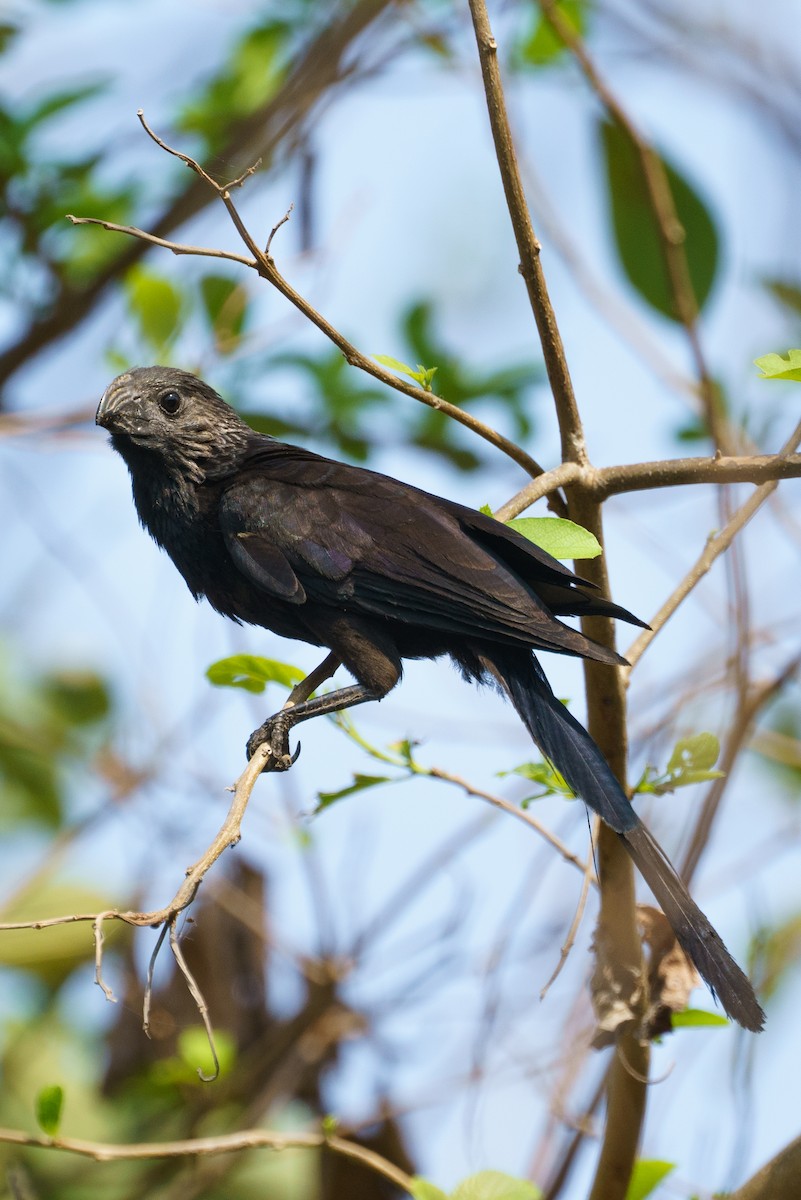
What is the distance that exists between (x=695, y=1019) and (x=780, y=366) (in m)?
1.34

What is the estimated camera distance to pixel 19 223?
4.47m

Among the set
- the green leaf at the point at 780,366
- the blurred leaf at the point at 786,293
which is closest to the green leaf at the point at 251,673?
the green leaf at the point at 780,366

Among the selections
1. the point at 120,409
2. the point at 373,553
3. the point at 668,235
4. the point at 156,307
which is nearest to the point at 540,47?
the point at 156,307

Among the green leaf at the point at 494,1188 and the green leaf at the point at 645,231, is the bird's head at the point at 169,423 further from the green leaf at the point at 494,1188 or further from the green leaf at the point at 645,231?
the green leaf at the point at 494,1188

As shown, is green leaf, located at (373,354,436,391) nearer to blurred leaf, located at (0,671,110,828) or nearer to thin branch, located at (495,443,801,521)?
thin branch, located at (495,443,801,521)

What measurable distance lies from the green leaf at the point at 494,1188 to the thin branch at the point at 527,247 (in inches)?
54.8

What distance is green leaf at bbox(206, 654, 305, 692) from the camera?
274 cm

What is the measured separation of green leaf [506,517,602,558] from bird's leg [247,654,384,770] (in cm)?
67

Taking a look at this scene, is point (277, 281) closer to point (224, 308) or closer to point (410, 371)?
point (410, 371)

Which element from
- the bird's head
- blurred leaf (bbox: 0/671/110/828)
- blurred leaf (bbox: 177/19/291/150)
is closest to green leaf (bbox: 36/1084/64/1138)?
A: the bird's head

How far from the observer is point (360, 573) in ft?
9.87

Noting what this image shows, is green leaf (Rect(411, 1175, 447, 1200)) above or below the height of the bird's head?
below

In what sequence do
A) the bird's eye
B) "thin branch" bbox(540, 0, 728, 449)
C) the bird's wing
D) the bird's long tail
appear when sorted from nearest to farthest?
the bird's long tail
the bird's wing
"thin branch" bbox(540, 0, 728, 449)
the bird's eye

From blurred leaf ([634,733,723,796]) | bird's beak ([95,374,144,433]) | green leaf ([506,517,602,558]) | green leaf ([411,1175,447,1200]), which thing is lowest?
green leaf ([411,1175,447,1200])
